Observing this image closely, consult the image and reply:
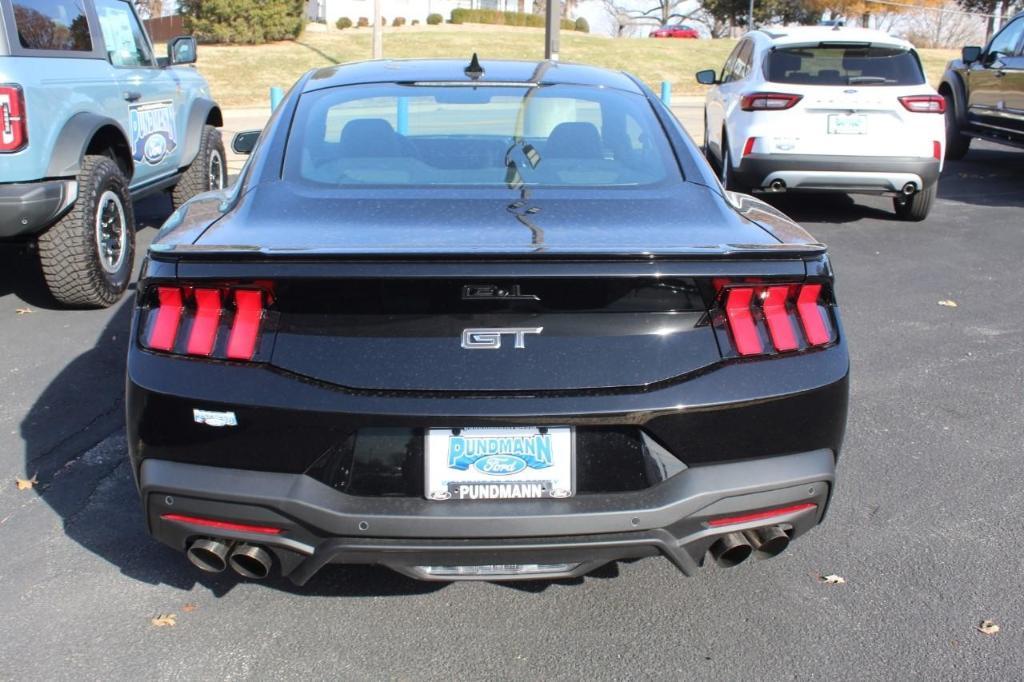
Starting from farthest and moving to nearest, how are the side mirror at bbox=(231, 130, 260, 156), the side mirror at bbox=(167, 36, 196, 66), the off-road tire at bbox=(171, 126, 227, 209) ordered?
1. the off-road tire at bbox=(171, 126, 227, 209)
2. the side mirror at bbox=(167, 36, 196, 66)
3. the side mirror at bbox=(231, 130, 260, 156)

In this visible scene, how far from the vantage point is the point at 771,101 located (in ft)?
28.2

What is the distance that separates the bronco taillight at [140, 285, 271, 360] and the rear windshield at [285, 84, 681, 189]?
80cm

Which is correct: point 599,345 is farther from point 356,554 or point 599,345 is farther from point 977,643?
point 977,643

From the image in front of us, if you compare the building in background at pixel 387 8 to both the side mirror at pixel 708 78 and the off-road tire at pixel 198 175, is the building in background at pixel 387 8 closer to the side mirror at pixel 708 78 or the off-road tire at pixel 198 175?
the side mirror at pixel 708 78

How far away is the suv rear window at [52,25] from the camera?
18.0 feet

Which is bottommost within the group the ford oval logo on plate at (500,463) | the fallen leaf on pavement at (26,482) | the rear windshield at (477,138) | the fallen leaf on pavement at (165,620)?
the fallen leaf on pavement at (26,482)

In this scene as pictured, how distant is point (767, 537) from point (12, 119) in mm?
4438

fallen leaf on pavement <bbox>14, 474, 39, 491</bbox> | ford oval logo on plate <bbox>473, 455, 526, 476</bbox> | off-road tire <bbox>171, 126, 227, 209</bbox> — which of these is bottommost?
fallen leaf on pavement <bbox>14, 474, 39, 491</bbox>

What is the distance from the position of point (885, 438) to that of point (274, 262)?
2997mm

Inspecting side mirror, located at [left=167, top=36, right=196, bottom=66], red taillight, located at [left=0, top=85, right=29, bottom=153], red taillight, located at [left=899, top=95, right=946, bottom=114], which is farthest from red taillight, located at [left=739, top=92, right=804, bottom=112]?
red taillight, located at [left=0, top=85, right=29, bottom=153]

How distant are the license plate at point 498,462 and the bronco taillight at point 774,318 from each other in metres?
0.53

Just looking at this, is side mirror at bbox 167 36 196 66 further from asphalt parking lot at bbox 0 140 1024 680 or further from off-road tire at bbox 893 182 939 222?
off-road tire at bbox 893 182 939 222

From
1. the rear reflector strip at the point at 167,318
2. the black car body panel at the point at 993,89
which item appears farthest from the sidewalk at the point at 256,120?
the rear reflector strip at the point at 167,318

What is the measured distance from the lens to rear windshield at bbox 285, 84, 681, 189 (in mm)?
3332
